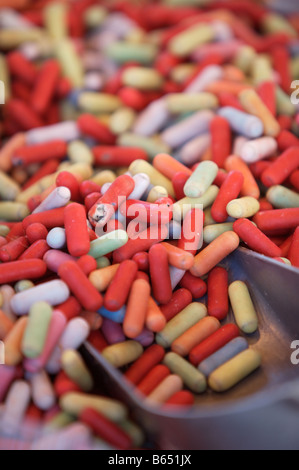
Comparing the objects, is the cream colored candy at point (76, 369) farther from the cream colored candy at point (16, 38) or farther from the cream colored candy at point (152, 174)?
the cream colored candy at point (16, 38)

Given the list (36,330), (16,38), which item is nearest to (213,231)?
(36,330)

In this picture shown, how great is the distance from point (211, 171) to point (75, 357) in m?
0.84

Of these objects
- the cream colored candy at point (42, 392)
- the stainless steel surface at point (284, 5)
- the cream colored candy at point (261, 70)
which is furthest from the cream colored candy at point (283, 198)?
the stainless steel surface at point (284, 5)

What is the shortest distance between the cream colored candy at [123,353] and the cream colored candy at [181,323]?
81 millimetres

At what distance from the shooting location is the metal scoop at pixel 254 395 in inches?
45.3

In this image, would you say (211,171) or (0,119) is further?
(0,119)

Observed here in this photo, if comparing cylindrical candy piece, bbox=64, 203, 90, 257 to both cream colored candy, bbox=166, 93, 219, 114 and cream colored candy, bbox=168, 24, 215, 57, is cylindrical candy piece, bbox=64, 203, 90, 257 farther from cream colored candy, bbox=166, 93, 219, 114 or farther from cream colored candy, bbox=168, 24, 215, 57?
cream colored candy, bbox=168, 24, 215, 57

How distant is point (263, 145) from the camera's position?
200cm

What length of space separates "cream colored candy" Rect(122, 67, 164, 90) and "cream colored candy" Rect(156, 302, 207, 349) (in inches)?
52.8

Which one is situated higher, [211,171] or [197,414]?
[211,171]

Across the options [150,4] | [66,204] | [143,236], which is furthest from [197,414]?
[150,4]

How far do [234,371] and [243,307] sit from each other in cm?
23

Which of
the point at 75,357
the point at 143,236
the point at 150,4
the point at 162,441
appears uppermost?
the point at 150,4

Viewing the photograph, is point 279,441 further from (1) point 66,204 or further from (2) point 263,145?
(2) point 263,145
